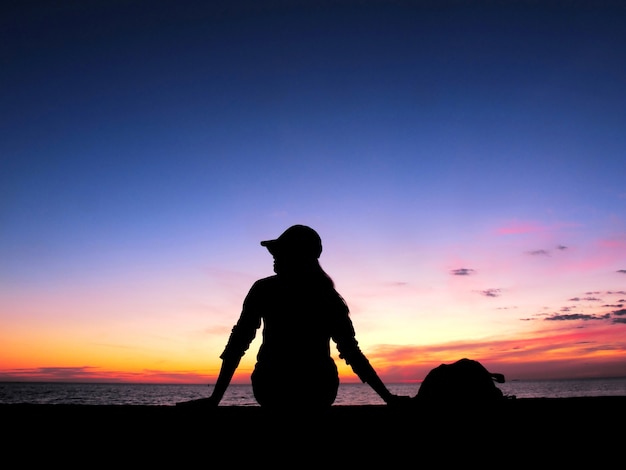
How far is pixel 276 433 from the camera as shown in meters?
2.51

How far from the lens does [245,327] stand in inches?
125

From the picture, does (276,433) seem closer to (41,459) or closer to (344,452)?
(344,452)

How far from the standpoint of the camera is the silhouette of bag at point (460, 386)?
120 inches

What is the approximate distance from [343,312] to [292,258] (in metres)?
0.55

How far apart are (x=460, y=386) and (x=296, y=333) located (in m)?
1.24

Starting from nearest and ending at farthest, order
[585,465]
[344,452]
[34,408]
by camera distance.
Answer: [585,465]
[344,452]
[34,408]

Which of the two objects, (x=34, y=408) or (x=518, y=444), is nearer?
(x=518, y=444)

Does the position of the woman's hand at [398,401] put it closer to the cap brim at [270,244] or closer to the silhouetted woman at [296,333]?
the silhouetted woman at [296,333]

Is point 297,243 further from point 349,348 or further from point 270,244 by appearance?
point 349,348

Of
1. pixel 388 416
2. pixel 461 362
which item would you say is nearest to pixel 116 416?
pixel 388 416

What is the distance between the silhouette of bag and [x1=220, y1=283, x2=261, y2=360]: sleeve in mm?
1287

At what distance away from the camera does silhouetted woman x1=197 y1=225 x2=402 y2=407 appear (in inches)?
113

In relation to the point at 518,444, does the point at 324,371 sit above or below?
above

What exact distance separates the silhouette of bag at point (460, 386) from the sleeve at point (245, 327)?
1.29m
